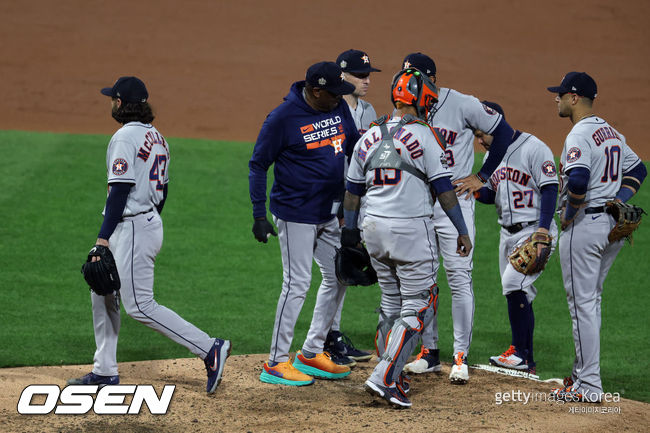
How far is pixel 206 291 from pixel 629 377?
164 inches

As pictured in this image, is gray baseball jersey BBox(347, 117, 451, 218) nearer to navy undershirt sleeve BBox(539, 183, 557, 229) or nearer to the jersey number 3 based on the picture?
navy undershirt sleeve BBox(539, 183, 557, 229)

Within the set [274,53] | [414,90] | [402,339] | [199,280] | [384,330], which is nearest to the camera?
[402,339]

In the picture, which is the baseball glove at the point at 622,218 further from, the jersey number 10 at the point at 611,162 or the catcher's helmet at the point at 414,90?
the catcher's helmet at the point at 414,90

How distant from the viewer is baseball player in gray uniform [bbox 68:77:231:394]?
4.70 metres

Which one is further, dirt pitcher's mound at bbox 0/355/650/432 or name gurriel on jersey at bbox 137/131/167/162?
name gurriel on jersey at bbox 137/131/167/162

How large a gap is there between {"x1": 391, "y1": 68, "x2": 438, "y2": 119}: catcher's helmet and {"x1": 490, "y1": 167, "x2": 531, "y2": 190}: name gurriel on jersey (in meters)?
1.36

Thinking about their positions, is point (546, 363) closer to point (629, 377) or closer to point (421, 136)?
point (629, 377)

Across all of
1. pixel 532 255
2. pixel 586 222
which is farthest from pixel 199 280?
pixel 586 222

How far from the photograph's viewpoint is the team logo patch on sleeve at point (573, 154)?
4785 millimetres

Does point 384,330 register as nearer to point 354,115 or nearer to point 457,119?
point 457,119

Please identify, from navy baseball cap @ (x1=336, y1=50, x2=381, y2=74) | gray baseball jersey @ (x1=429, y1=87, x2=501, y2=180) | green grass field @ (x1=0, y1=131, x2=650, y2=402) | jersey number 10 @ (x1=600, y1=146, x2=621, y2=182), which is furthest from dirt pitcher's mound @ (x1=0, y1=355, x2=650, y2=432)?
navy baseball cap @ (x1=336, y1=50, x2=381, y2=74)

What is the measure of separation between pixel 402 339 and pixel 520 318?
5.04ft

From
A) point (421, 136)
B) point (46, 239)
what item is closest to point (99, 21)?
point (46, 239)

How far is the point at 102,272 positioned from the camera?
15.2ft
